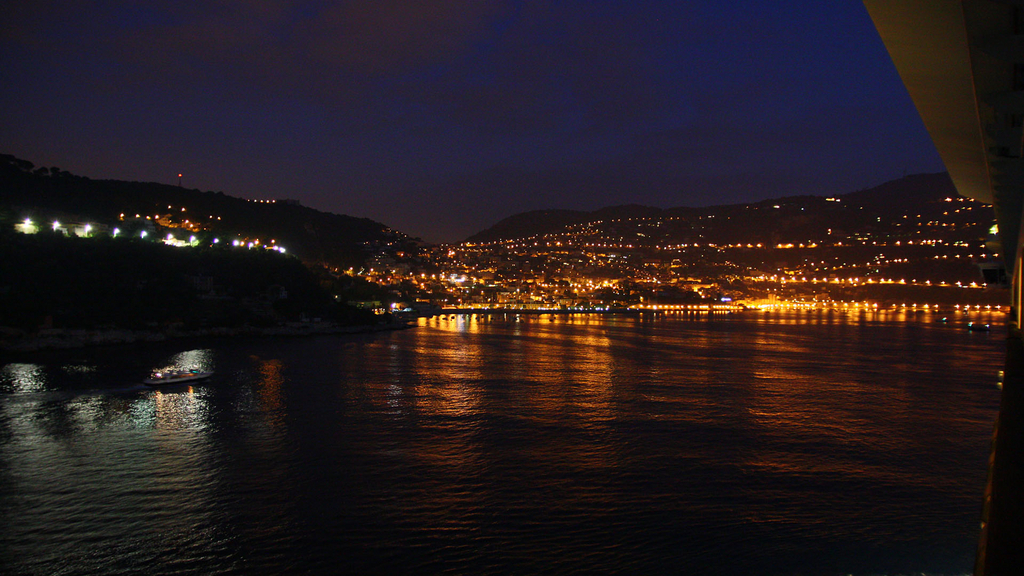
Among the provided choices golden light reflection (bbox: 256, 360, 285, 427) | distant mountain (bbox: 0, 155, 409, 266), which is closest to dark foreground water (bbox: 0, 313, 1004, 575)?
golden light reflection (bbox: 256, 360, 285, 427)

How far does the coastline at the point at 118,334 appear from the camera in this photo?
17.0 m

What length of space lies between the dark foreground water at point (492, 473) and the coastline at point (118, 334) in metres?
3.80

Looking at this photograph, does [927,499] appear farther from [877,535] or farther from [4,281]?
[4,281]

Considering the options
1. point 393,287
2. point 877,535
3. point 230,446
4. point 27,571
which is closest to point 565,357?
point 230,446

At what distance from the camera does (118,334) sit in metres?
19.5

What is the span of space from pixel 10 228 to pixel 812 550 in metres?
31.7

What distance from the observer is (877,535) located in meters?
4.86

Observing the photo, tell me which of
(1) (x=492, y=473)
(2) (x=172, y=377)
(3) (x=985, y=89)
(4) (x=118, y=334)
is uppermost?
(3) (x=985, y=89)

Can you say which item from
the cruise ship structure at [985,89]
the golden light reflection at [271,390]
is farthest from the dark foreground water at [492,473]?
the cruise ship structure at [985,89]

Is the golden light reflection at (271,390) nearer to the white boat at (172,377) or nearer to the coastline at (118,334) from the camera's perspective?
the white boat at (172,377)

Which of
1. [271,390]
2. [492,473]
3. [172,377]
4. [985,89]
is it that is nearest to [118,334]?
[172,377]

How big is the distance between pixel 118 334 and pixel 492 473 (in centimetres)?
1783

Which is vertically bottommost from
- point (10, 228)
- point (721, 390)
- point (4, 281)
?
point (721, 390)

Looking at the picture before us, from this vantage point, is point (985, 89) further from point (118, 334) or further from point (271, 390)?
point (118, 334)
